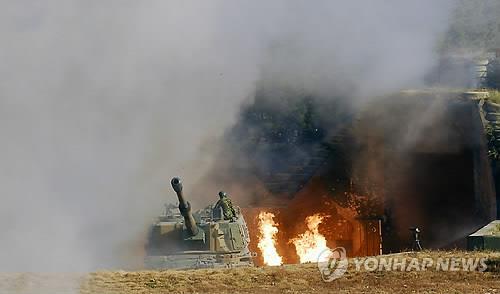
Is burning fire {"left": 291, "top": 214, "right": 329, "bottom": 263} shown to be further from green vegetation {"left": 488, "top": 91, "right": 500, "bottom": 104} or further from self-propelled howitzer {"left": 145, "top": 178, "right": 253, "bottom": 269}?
self-propelled howitzer {"left": 145, "top": 178, "right": 253, "bottom": 269}

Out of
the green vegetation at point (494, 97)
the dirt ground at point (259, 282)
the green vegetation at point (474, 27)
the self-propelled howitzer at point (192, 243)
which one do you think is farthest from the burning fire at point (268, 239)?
the green vegetation at point (474, 27)

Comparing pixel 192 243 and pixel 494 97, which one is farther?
pixel 494 97

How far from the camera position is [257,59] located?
26.5 m

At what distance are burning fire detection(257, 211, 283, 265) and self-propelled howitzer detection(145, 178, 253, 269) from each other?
5639 millimetres

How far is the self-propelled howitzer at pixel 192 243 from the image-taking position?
61.5 feet

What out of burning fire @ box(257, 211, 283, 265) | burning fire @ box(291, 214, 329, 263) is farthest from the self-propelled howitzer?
burning fire @ box(291, 214, 329, 263)

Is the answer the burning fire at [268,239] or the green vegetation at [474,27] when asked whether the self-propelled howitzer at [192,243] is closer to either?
the burning fire at [268,239]

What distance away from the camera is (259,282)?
15.5 m

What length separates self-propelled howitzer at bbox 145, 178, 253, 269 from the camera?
18.7 m

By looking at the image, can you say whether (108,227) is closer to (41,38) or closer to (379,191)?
(41,38)

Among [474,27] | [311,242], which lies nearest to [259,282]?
[311,242]

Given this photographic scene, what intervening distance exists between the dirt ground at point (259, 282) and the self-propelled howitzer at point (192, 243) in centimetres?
233

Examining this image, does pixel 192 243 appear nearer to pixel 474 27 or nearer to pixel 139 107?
pixel 139 107

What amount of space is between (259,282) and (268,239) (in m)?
11.8
